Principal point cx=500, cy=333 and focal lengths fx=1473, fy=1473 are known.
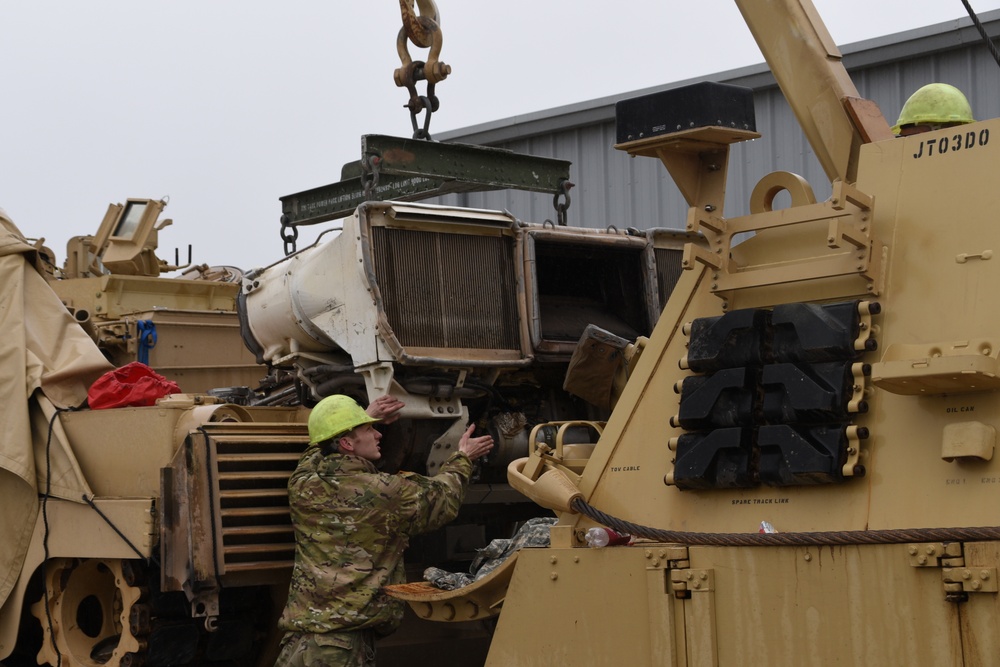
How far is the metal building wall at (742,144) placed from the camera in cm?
1257

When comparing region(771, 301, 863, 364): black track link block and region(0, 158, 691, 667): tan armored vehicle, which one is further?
region(0, 158, 691, 667): tan armored vehicle

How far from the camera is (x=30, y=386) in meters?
7.63

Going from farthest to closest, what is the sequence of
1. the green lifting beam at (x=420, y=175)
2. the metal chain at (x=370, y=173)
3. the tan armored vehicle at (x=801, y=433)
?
the green lifting beam at (x=420, y=175) < the metal chain at (x=370, y=173) < the tan armored vehicle at (x=801, y=433)

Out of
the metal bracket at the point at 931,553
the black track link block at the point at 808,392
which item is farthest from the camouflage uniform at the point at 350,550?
the metal bracket at the point at 931,553

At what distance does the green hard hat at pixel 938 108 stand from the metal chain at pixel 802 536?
1786mm

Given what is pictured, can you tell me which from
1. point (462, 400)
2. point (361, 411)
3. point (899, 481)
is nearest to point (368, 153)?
point (462, 400)

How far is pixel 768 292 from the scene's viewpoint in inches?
207

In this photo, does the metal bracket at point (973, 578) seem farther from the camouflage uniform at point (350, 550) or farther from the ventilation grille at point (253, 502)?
the ventilation grille at point (253, 502)

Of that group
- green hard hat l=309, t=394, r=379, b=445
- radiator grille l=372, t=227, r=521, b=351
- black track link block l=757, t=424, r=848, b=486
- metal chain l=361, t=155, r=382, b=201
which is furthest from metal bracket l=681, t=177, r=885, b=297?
metal chain l=361, t=155, r=382, b=201

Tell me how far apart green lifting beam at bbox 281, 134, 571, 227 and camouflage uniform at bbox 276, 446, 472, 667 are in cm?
200

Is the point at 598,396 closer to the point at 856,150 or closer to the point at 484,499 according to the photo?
the point at 484,499

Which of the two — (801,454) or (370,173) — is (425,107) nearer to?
(370,173)

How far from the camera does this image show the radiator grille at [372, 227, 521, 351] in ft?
24.1

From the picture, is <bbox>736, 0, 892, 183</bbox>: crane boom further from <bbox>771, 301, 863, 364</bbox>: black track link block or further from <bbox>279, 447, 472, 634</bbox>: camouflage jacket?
<bbox>279, 447, 472, 634</bbox>: camouflage jacket
